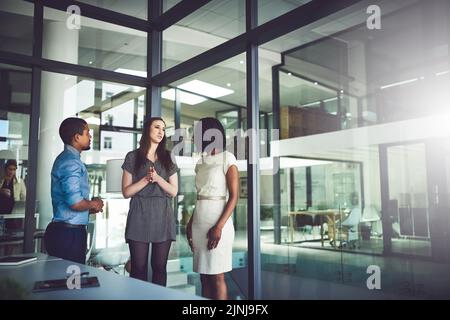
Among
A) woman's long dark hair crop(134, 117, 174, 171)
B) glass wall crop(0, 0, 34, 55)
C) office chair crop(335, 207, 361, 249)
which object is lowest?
office chair crop(335, 207, 361, 249)

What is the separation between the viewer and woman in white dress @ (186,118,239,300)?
2.51 meters

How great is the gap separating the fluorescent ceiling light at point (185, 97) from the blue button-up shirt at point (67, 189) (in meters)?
1.88

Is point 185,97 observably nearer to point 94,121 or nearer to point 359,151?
point 94,121

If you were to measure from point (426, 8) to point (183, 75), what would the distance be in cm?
220

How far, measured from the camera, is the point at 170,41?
4234 millimetres

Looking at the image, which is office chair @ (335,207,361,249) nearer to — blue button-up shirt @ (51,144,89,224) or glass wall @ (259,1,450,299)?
glass wall @ (259,1,450,299)

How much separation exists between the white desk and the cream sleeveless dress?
0.99m

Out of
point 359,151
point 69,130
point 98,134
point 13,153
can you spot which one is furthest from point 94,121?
point 359,151

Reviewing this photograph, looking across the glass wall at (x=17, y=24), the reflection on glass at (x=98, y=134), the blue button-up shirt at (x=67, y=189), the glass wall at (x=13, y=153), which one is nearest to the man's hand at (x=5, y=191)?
the glass wall at (x=13, y=153)

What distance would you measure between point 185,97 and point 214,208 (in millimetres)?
1911

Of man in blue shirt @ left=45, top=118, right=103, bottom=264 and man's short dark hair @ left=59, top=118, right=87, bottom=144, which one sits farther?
man's short dark hair @ left=59, top=118, right=87, bottom=144

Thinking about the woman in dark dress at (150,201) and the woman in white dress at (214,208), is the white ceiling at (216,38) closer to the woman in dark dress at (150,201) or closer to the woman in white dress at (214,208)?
the woman in white dress at (214,208)

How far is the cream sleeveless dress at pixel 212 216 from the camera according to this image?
2.52 metres

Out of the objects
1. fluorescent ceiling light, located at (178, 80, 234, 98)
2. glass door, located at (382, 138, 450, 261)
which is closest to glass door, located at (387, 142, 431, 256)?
glass door, located at (382, 138, 450, 261)
